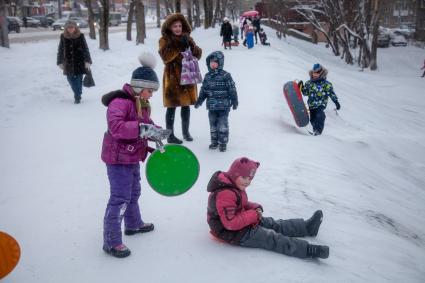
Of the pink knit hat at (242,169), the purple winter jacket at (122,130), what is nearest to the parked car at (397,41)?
the pink knit hat at (242,169)

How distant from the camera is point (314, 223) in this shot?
4105mm

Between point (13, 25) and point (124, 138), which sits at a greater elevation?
A: point (13, 25)

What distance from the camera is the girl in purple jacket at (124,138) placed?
340 centimetres

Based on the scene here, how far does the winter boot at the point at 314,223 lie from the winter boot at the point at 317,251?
45 centimetres

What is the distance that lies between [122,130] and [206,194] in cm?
210

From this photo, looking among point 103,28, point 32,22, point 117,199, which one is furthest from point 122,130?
point 32,22

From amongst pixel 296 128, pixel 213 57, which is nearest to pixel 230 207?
pixel 213 57

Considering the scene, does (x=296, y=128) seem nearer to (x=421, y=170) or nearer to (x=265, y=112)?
(x=265, y=112)

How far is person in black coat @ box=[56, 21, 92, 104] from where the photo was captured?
959cm

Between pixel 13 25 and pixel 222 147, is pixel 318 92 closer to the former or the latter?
pixel 222 147

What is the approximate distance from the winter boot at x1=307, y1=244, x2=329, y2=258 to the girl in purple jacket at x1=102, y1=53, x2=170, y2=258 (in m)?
1.59

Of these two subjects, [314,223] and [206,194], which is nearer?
[314,223]

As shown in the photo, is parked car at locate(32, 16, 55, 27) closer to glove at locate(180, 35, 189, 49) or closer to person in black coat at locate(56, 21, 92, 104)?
person in black coat at locate(56, 21, 92, 104)

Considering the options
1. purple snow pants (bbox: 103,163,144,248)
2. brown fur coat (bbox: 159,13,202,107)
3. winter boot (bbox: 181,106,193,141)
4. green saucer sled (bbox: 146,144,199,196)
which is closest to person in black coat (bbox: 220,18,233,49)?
winter boot (bbox: 181,106,193,141)
